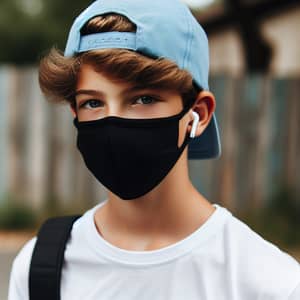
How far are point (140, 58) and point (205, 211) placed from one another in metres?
0.44

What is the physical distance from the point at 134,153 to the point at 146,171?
0.05 metres

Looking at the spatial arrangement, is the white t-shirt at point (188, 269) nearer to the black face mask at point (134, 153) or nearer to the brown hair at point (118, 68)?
the black face mask at point (134, 153)

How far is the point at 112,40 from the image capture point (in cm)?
195

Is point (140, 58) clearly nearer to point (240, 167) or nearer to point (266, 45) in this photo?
point (240, 167)

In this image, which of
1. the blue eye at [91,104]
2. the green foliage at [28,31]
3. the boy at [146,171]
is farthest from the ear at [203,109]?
the green foliage at [28,31]

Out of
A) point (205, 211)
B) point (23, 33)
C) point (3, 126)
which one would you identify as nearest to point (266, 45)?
point (3, 126)

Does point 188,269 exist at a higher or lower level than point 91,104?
lower

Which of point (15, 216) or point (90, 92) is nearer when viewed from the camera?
point (90, 92)

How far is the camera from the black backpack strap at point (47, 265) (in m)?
1.99

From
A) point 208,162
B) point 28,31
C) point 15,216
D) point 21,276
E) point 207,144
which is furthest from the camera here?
point 28,31

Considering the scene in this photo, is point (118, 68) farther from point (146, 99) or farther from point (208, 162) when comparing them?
point (208, 162)

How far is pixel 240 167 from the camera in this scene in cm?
837

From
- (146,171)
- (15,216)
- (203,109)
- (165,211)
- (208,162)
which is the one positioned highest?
(203,109)

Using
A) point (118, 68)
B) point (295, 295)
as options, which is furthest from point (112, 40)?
point (295, 295)
